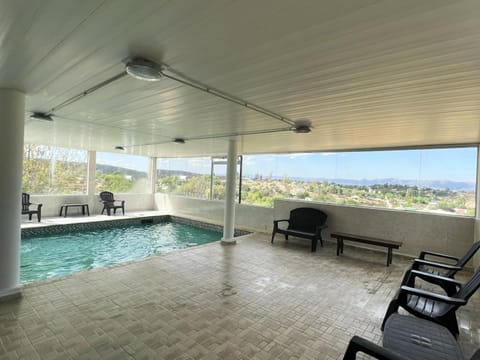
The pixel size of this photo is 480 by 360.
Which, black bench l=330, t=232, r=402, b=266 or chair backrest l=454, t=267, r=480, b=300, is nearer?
chair backrest l=454, t=267, r=480, b=300

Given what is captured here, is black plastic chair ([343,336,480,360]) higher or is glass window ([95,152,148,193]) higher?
glass window ([95,152,148,193])

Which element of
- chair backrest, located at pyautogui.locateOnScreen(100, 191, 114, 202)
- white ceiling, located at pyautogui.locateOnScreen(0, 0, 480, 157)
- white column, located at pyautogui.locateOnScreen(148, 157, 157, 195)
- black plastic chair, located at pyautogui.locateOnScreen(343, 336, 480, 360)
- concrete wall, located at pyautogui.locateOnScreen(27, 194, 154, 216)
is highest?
white ceiling, located at pyautogui.locateOnScreen(0, 0, 480, 157)

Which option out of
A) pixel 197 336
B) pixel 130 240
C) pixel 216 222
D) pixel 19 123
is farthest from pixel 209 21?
pixel 216 222

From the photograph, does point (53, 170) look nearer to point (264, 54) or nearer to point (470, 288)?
point (264, 54)

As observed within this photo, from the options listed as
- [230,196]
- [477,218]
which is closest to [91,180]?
[230,196]

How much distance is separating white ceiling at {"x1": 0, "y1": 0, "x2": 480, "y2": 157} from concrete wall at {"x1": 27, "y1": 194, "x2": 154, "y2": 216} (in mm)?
6609

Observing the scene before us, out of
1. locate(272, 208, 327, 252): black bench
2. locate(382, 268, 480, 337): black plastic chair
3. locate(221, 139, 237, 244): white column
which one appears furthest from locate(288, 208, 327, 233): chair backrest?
locate(382, 268, 480, 337): black plastic chair

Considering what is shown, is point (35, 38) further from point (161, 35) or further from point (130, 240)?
point (130, 240)

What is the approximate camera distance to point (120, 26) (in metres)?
1.53

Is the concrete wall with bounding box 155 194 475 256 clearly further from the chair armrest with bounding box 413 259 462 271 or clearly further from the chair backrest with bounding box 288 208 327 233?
the chair armrest with bounding box 413 259 462 271

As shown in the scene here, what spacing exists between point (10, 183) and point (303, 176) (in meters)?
6.79

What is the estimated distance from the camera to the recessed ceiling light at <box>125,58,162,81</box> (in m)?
1.92

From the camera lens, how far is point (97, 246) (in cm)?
634

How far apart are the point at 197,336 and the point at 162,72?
249cm
